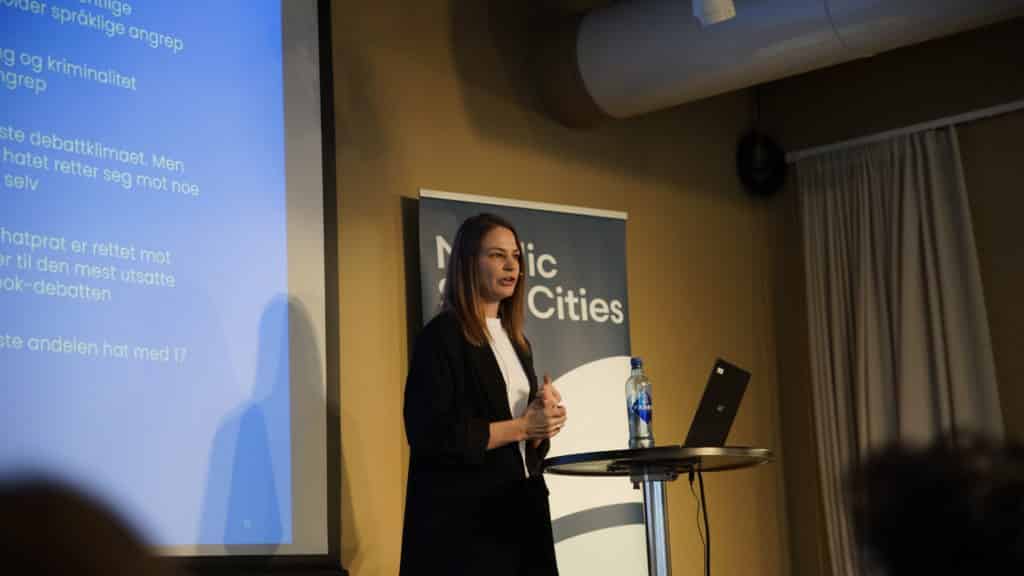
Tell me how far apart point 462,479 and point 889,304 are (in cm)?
302

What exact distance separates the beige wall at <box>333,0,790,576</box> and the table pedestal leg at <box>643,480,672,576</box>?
528mm

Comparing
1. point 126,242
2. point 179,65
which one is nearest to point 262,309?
point 126,242

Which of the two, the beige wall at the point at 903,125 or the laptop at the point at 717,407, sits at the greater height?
the beige wall at the point at 903,125

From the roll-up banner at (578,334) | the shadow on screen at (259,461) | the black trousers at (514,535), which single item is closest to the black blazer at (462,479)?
the black trousers at (514,535)

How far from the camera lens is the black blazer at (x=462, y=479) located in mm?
3186

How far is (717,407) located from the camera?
3.36m

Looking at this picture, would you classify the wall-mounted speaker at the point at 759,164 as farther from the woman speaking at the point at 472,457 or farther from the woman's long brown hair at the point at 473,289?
the woman speaking at the point at 472,457

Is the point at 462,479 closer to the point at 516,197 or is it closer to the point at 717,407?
the point at 717,407

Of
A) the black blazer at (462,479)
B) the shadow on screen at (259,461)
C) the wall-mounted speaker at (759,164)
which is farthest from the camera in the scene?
the wall-mounted speaker at (759,164)

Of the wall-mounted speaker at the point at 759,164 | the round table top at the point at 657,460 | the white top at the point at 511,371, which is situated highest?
the wall-mounted speaker at the point at 759,164

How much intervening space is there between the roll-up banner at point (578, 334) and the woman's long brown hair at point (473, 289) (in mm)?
1000

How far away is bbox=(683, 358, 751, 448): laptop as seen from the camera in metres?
3.33

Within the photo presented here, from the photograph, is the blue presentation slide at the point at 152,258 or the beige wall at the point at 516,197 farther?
the beige wall at the point at 516,197

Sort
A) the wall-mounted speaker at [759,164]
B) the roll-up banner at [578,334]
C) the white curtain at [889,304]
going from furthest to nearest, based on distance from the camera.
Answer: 1. the wall-mounted speaker at [759,164]
2. the white curtain at [889,304]
3. the roll-up banner at [578,334]
